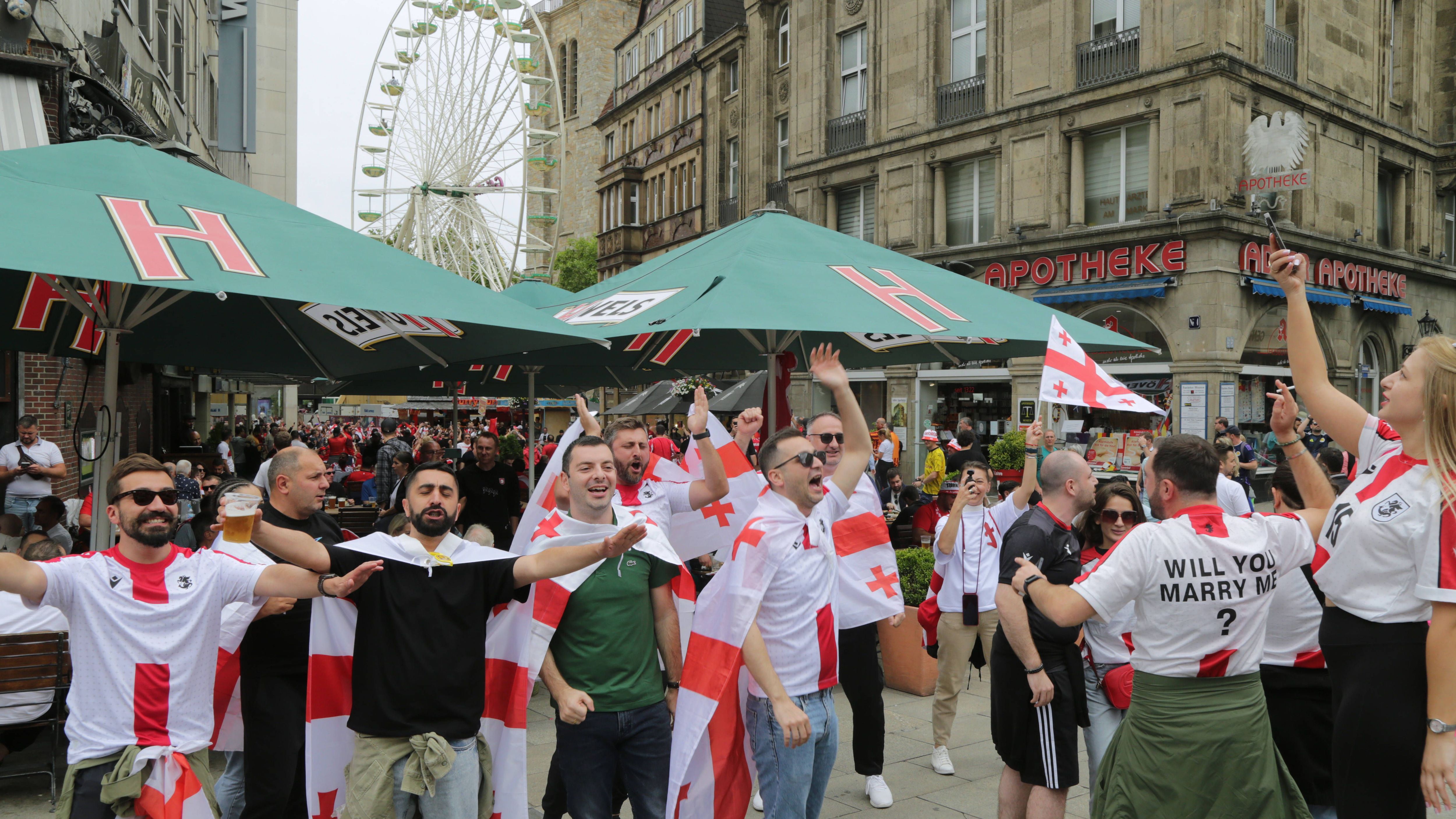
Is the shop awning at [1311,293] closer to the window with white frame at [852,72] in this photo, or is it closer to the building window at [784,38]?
the window with white frame at [852,72]

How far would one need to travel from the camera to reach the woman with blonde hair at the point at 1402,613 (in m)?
2.85

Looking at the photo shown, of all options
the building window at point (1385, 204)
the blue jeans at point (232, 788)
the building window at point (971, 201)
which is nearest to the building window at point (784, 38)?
the building window at point (971, 201)

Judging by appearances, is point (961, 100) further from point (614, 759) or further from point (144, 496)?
point (144, 496)

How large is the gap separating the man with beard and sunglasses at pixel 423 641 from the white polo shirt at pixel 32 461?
757 cm

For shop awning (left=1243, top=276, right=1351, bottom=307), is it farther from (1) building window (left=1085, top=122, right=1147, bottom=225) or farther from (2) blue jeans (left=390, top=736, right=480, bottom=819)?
(2) blue jeans (left=390, top=736, right=480, bottom=819)

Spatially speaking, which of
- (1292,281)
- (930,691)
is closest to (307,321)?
(930,691)

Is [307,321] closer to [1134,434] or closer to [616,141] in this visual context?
[1134,434]

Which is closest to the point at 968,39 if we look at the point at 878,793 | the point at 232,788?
the point at 878,793

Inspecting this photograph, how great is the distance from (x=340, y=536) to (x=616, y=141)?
46.6 metres

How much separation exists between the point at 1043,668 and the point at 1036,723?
0.26 meters

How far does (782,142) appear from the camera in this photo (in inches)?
1289

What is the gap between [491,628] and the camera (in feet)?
13.7

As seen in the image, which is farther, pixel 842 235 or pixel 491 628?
pixel 842 235

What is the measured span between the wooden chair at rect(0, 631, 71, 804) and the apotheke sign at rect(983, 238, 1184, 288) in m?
20.3
